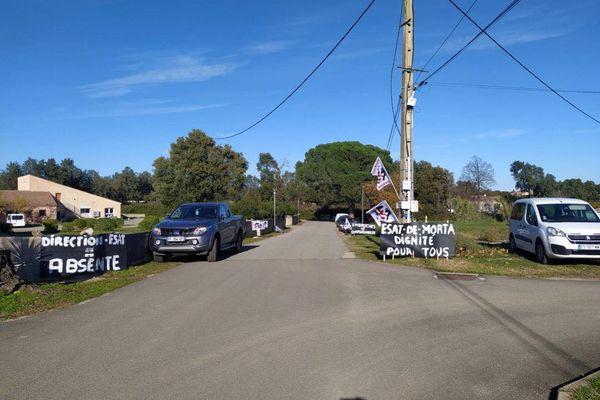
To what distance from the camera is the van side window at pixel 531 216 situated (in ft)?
48.2

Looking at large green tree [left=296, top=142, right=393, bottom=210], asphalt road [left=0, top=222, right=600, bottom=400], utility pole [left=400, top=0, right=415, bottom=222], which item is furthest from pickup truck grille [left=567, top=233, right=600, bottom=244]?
large green tree [left=296, top=142, right=393, bottom=210]

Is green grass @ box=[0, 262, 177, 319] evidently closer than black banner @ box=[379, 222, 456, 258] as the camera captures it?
Yes

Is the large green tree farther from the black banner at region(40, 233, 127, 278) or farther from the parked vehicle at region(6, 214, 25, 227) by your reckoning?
the black banner at region(40, 233, 127, 278)

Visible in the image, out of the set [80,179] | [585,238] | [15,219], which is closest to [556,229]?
[585,238]

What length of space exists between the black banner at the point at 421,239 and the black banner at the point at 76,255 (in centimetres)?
A: 749

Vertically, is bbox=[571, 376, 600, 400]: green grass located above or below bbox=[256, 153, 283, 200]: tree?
below

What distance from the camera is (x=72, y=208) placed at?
88938 millimetres

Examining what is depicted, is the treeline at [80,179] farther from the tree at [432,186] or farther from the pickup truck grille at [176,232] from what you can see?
the pickup truck grille at [176,232]

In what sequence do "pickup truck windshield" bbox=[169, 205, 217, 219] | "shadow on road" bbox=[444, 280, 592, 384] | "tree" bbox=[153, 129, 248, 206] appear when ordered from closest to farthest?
"shadow on road" bbox=[444, 280, 592, 384] → "pickup truck windshield" bbox=[169, 205, 217, 219] → "tree" bbox=[153, 129, 248, 206]

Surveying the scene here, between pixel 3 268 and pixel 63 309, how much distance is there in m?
2.13

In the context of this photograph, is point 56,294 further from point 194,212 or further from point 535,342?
point 535,342

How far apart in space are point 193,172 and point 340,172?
36.0 m

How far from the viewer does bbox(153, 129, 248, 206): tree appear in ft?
213

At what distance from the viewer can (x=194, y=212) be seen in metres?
16.4
